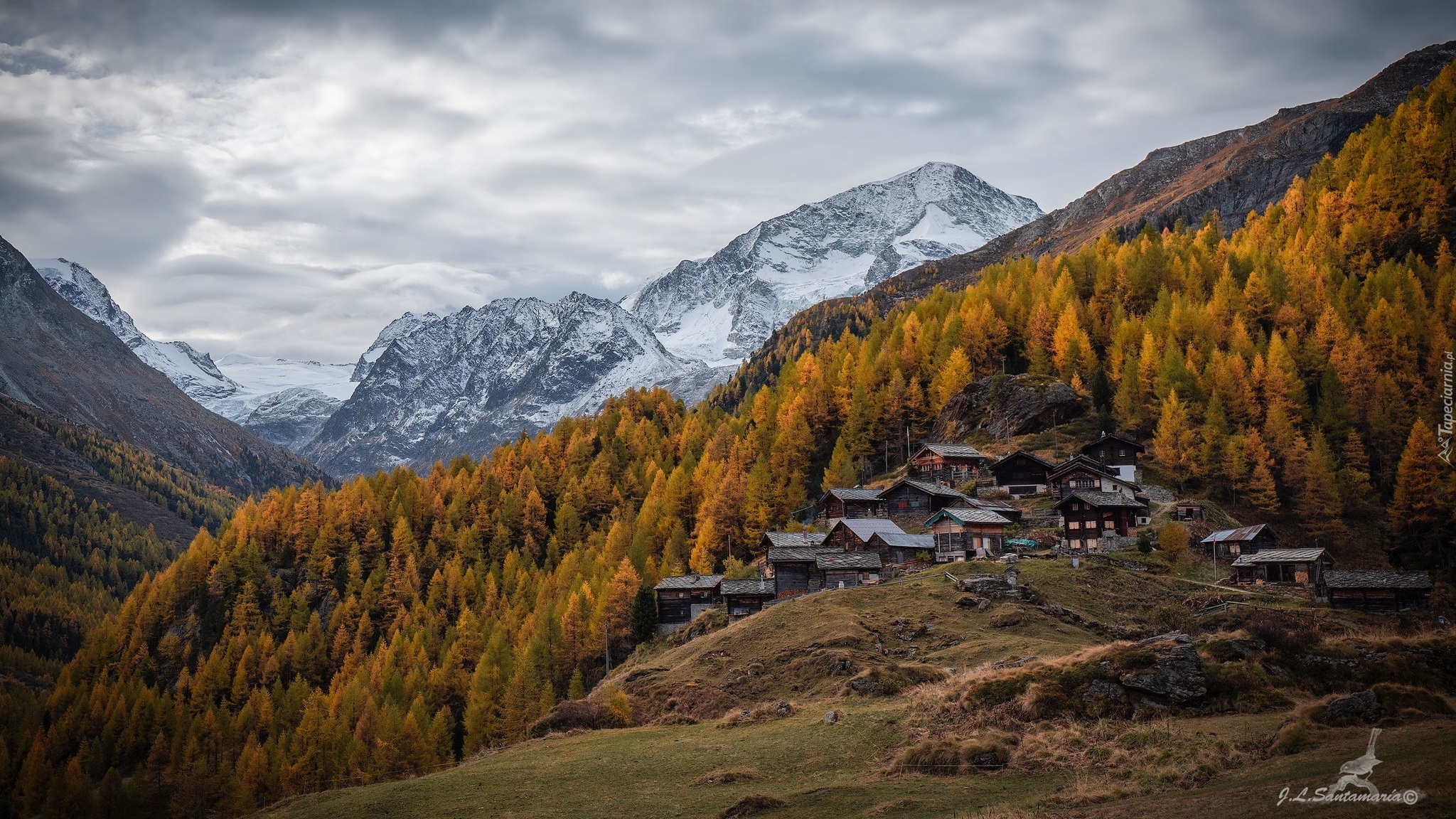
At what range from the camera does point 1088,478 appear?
9381 cm

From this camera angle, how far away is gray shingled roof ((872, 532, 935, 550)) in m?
86.6

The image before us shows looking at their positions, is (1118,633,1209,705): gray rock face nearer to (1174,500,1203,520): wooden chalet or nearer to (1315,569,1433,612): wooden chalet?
(1315,569,1433,612): wooden chalet

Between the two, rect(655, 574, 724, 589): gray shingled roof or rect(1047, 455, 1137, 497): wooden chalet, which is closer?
rect(1047, 455, 1137, 497): wooden chalet

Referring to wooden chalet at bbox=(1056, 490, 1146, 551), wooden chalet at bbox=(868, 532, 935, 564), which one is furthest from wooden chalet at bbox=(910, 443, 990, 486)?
wooden chalet at bbox=(868, 532, 935, 564)

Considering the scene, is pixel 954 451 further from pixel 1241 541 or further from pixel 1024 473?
pixel 1241 541

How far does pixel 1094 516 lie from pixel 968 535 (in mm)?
12349

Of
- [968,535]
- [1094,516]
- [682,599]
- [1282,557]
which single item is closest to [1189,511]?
[1094,516]

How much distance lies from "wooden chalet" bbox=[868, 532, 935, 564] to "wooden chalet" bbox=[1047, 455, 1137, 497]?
16875 millimetres

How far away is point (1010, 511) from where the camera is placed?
304ft

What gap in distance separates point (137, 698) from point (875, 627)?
112 m

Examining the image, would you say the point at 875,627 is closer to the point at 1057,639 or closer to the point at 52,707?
the point at 1057,639

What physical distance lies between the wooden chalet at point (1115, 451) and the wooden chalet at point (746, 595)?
1583 inches

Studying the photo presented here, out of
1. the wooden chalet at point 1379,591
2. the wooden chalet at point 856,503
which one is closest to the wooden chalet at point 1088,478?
the wooden chalet at point 856,503

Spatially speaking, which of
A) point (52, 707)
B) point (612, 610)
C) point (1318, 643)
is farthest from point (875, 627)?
point (52, 707)
